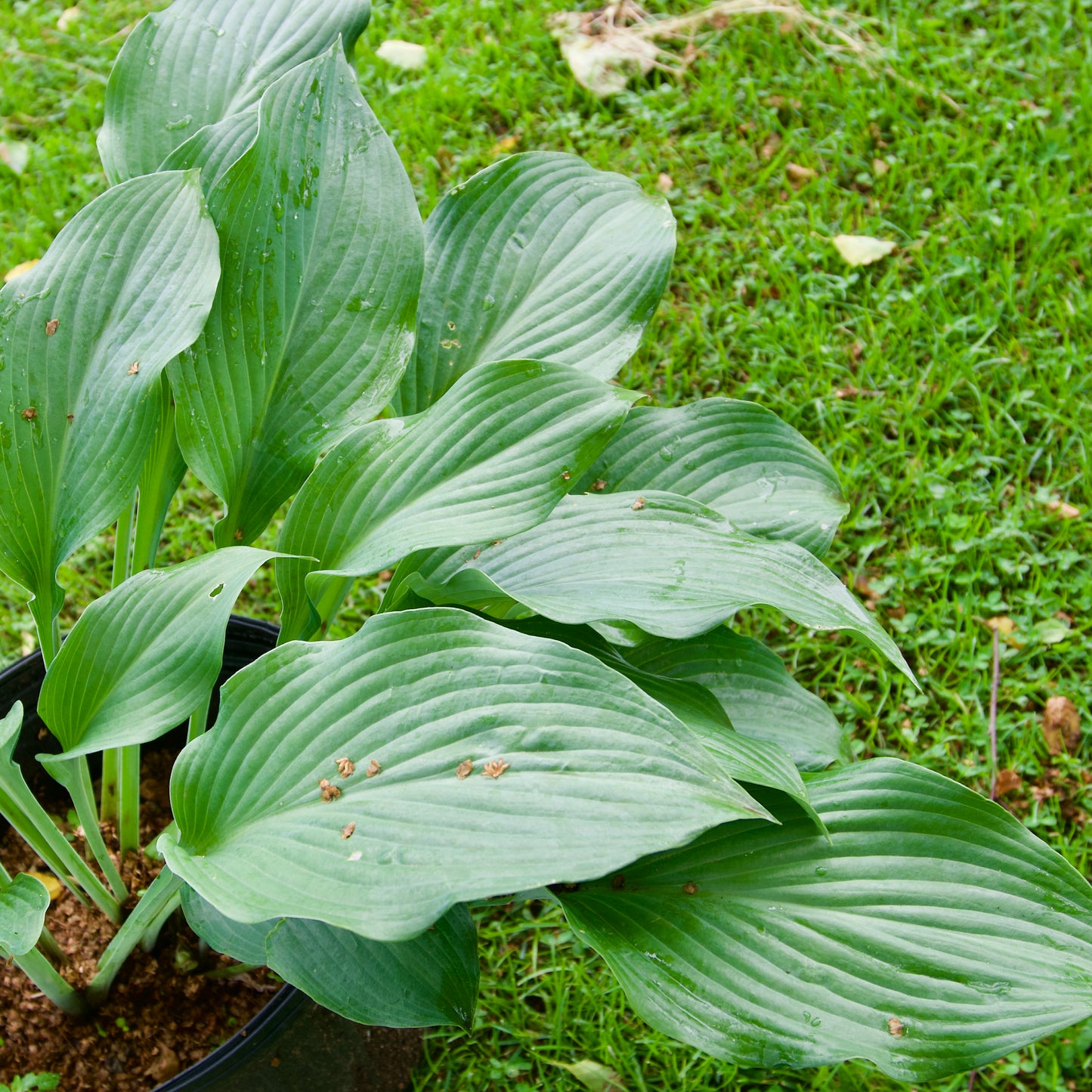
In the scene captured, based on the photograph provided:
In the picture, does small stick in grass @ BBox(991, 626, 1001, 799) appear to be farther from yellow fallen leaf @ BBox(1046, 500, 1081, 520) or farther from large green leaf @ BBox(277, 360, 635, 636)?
large green leaf @ BBox(277, 360, 635, 636)

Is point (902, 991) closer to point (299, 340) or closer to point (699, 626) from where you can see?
point (699, 626)

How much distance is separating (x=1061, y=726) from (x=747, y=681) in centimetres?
69

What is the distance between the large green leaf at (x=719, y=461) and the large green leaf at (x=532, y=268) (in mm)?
129

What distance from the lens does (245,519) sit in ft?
3.94

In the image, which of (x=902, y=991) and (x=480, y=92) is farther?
(x=480, y=92)

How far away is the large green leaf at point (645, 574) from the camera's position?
0.94 meters


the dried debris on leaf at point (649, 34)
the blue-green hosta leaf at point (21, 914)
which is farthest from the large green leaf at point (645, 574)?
the dried debris on leaf at point (649, 34)

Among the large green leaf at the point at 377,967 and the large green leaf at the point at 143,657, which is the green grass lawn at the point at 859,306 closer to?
the large green leaf at the point at 377,967

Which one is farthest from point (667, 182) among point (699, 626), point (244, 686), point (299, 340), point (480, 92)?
point (244, 686)

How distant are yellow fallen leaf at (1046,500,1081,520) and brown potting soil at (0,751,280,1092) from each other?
1.37m

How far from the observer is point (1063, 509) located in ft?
5.87

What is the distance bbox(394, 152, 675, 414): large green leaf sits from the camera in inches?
48.8

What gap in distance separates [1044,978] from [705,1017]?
276 mm

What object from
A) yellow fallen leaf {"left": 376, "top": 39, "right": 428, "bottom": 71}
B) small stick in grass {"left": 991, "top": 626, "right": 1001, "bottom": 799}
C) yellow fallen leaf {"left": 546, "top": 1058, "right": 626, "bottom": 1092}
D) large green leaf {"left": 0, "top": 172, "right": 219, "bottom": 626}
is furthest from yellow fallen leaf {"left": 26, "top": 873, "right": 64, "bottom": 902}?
yellow fallen leaf {"left": 376, "top": 39, "right": 428, "bottom": 71}
